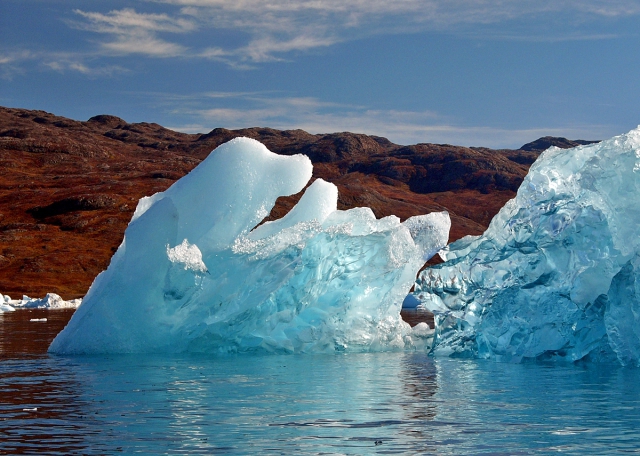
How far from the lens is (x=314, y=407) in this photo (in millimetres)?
15484

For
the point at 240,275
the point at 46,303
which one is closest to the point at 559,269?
the point at 240,275

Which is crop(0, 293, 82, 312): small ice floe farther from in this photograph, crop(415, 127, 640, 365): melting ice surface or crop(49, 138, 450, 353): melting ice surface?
crop(415, 127, 640, 365): melting ice surface

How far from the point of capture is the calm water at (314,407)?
1184 cm

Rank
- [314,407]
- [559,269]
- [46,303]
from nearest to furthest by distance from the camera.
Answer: [314,407], [559,269], [46,303]

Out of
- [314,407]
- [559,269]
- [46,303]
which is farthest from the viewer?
[46,303]

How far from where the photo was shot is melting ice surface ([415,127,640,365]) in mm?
21969

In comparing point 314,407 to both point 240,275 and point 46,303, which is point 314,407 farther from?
point 46,303

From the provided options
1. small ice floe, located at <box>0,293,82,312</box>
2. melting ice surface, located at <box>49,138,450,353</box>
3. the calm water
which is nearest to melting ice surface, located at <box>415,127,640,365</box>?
the calm water

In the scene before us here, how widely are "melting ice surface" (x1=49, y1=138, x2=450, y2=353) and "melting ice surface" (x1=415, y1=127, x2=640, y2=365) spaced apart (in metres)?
2.72

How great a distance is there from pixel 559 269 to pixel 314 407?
10625 millimetres

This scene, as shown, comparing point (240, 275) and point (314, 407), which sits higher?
point (240, 275)

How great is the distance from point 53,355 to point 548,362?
1622 centimetres

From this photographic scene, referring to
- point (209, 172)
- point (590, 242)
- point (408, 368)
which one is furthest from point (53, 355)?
point (590, 242)

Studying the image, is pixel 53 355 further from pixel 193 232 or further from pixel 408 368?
pixel 408 368
